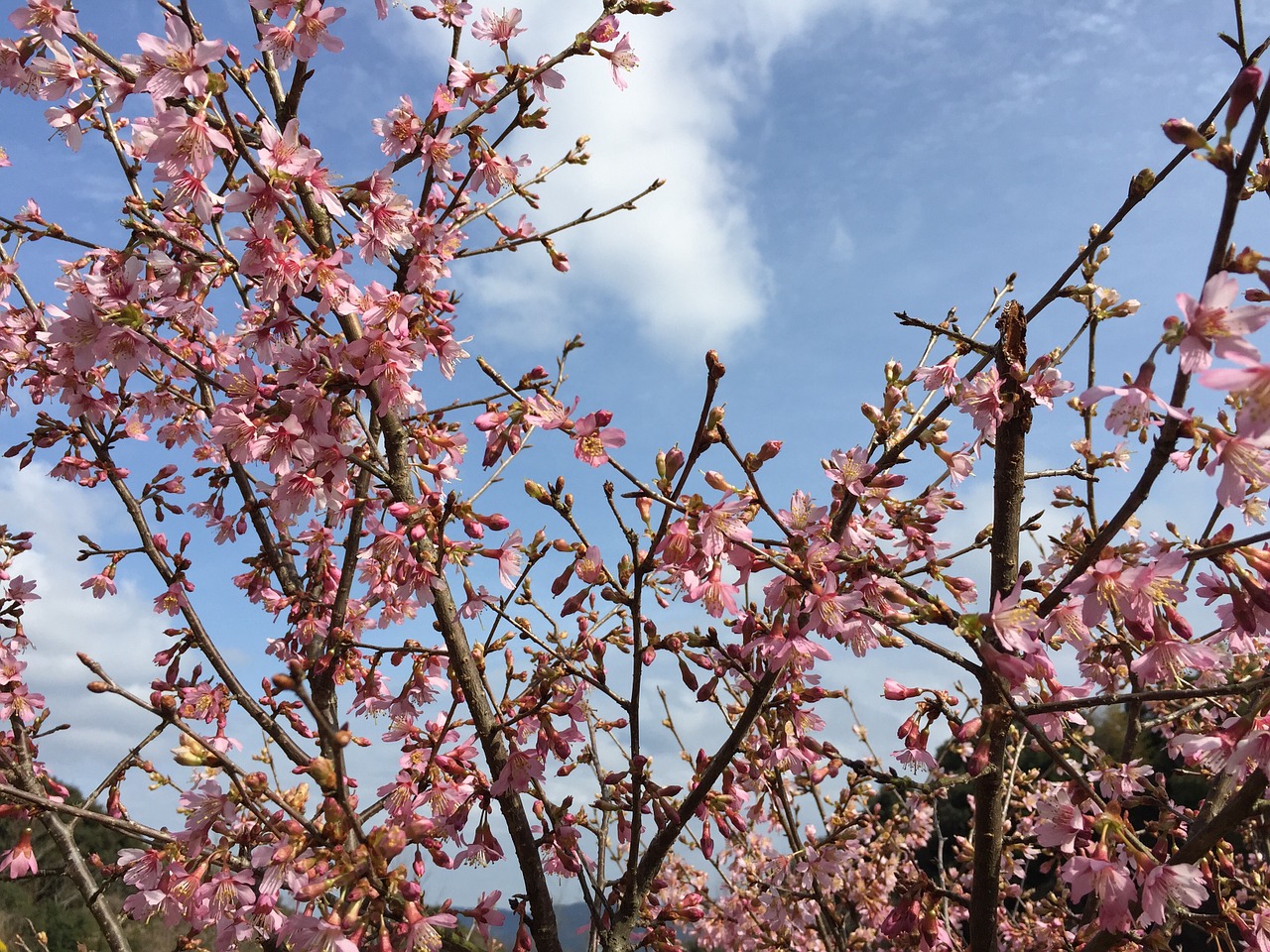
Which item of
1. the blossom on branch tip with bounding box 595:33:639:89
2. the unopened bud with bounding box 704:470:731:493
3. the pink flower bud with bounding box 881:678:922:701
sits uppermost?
the blossom on branch tip with bounding box 595:33:639:89

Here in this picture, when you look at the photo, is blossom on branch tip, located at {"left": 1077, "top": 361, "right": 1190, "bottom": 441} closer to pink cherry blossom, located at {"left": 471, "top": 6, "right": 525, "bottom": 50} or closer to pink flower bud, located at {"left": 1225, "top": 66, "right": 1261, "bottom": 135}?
pink flower bud, located at {"left": 1225, "top": 66, "right": 1261, "bottom": 135}

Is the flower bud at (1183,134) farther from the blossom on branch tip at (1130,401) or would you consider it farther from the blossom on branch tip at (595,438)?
the blossom on branch tip at (595,438)

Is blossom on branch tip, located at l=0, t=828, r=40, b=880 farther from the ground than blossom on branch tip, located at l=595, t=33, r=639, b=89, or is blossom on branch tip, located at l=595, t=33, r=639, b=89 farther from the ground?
blossom on branch tip, located at l=595, t=33, r=639, b=89

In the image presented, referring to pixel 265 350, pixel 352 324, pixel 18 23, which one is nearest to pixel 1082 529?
pixel 352 324

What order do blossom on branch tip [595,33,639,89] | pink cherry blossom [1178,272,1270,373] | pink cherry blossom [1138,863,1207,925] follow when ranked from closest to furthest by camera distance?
pink cherry blossom [1178,272,1270,373]
pink cherry blossom [1138,863,1207,925]
blossom on branch tip [595,33,639,89]

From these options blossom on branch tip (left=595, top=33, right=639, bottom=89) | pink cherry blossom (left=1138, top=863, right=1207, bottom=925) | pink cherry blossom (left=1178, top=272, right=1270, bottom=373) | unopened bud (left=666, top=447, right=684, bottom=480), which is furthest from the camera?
blossom on branch tip (left=595, top=33, right=639, bottom=89)

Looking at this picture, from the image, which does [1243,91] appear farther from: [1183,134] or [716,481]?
[716,481]

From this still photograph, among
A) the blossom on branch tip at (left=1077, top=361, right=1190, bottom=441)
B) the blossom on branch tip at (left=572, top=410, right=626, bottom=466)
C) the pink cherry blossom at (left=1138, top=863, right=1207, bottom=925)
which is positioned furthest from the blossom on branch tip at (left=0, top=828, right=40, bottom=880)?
the blossom on branch tip at (left=1077, top=361, right=1190, bottom=441)

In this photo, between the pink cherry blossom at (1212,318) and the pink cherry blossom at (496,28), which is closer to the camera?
the pink cherry blossom at (1212,318)

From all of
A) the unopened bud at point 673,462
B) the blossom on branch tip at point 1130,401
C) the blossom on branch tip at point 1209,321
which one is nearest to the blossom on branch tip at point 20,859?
the unopened bud at point 673,462

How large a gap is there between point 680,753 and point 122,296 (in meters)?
3.21

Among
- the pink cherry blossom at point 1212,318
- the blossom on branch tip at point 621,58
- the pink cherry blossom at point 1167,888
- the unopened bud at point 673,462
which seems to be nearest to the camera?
the pink cherry blossom at point 1212,318

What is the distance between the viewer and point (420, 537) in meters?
2.27

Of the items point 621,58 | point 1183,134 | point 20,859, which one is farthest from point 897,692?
point 20,859
